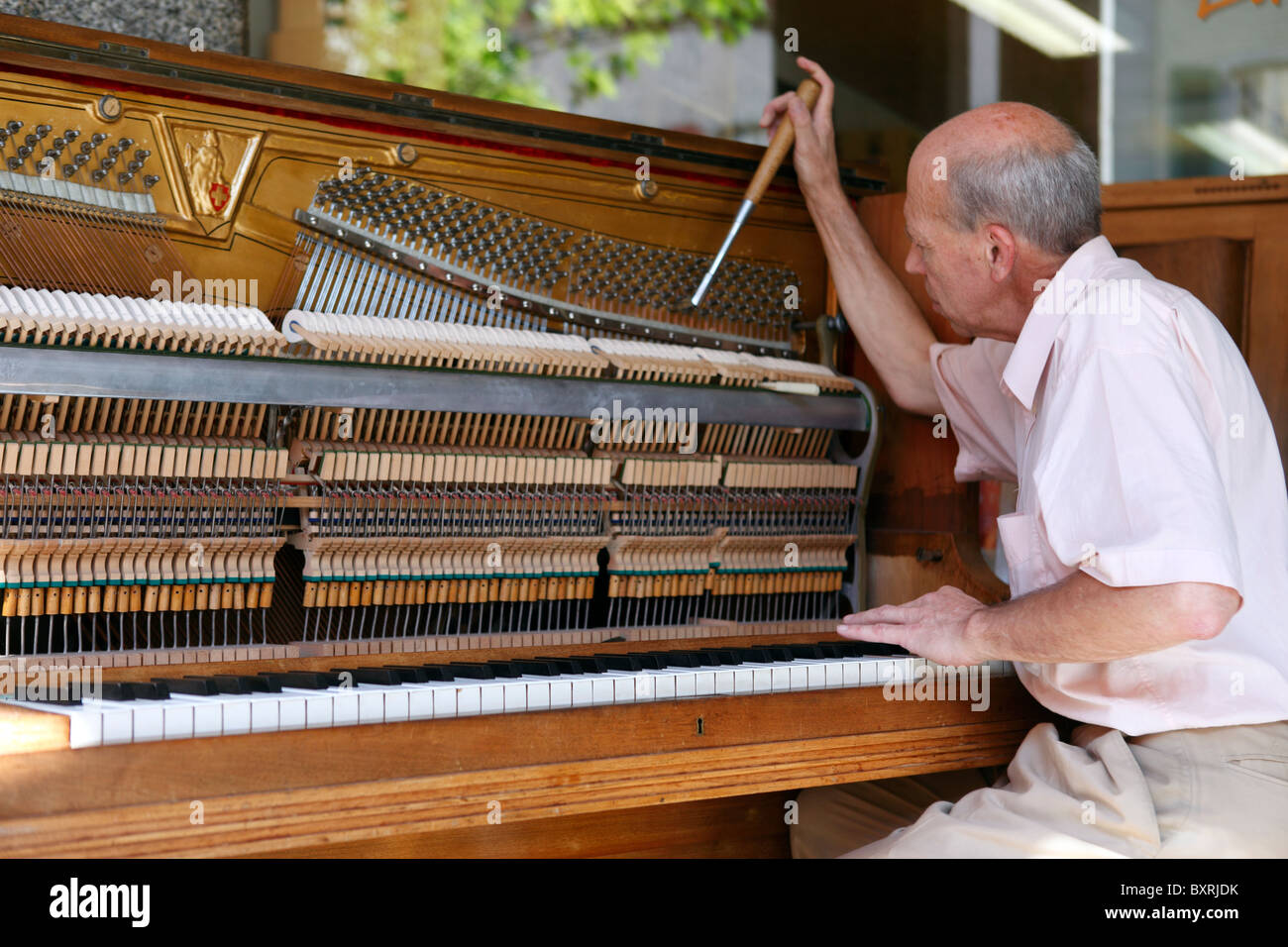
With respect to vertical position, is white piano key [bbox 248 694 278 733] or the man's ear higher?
the man's ear

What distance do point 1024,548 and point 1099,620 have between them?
0.32 m

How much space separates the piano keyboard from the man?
16cm

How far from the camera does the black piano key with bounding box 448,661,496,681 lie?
2211mm

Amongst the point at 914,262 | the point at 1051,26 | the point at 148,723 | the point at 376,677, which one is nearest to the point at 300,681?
the point at 376,677

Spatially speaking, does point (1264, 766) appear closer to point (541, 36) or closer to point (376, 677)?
point (376, 677)

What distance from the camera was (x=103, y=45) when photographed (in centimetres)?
247

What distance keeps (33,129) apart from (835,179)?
6.08ft

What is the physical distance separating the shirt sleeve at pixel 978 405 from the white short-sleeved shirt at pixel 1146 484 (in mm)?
411

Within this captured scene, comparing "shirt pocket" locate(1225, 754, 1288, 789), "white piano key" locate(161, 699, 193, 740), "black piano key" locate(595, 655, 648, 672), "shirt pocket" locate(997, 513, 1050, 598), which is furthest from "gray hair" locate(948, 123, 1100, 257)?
"white piano key" locate(161, 699, 193, 740)

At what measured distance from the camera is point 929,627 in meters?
2.49

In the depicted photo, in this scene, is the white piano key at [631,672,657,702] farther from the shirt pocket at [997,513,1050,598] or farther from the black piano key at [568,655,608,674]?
the shirt pocket at [997,513,1050,598]
